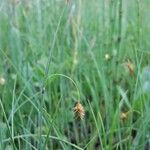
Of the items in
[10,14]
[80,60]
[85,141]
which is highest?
[10,14]

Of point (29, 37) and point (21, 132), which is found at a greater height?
point (29, 37)

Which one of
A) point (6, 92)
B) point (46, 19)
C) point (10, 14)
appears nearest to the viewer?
point (6, 92)

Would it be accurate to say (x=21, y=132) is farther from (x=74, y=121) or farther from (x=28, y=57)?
(x=28, y=57)

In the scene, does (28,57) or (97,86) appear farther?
(28,57)

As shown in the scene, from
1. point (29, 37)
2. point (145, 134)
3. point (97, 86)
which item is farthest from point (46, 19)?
point (145, 134)

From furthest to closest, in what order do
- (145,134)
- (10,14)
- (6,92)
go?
(10,14) → (6,92) → (145,134)

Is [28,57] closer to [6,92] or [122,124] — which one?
[6,92]

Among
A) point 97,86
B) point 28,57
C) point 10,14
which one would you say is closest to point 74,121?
point 97,86
